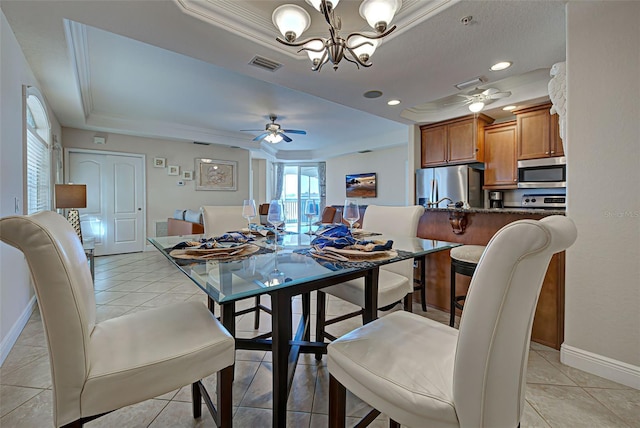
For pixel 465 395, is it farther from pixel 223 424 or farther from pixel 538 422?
pixel 538 422

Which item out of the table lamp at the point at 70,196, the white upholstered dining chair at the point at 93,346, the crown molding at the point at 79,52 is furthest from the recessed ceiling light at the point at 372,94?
Result: the table lamp at the point at 70,196

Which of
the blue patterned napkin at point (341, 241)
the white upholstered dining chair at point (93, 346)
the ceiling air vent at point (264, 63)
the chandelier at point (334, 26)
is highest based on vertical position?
the ceiling air vent at point (264, 63)

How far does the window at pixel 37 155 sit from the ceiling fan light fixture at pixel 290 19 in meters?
2.49

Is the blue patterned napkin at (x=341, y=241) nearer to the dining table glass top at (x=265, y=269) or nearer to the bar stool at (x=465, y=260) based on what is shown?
the dining table glass top at (x=265, y=269)

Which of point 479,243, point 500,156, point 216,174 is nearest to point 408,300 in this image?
point 479,243

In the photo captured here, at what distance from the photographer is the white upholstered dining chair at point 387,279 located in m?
1.71

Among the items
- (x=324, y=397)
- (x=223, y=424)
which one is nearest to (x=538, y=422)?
(x=324, y=397)

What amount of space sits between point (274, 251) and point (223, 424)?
29.1 inches

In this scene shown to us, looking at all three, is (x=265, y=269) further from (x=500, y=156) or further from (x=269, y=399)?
(x=500, y=156)

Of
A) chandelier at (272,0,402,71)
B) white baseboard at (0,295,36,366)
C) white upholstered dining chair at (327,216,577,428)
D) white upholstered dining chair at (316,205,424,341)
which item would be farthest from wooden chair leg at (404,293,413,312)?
white baseboard at (0,295,36,366)

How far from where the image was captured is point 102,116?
16.4ft

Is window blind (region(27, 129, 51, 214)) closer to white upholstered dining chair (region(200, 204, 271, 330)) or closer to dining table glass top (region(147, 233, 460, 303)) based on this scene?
white upholstered dining chair (region(200, 204, 271, 330))

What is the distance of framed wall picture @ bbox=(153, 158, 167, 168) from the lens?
5.95 m

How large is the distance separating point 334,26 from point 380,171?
5.70 meters
